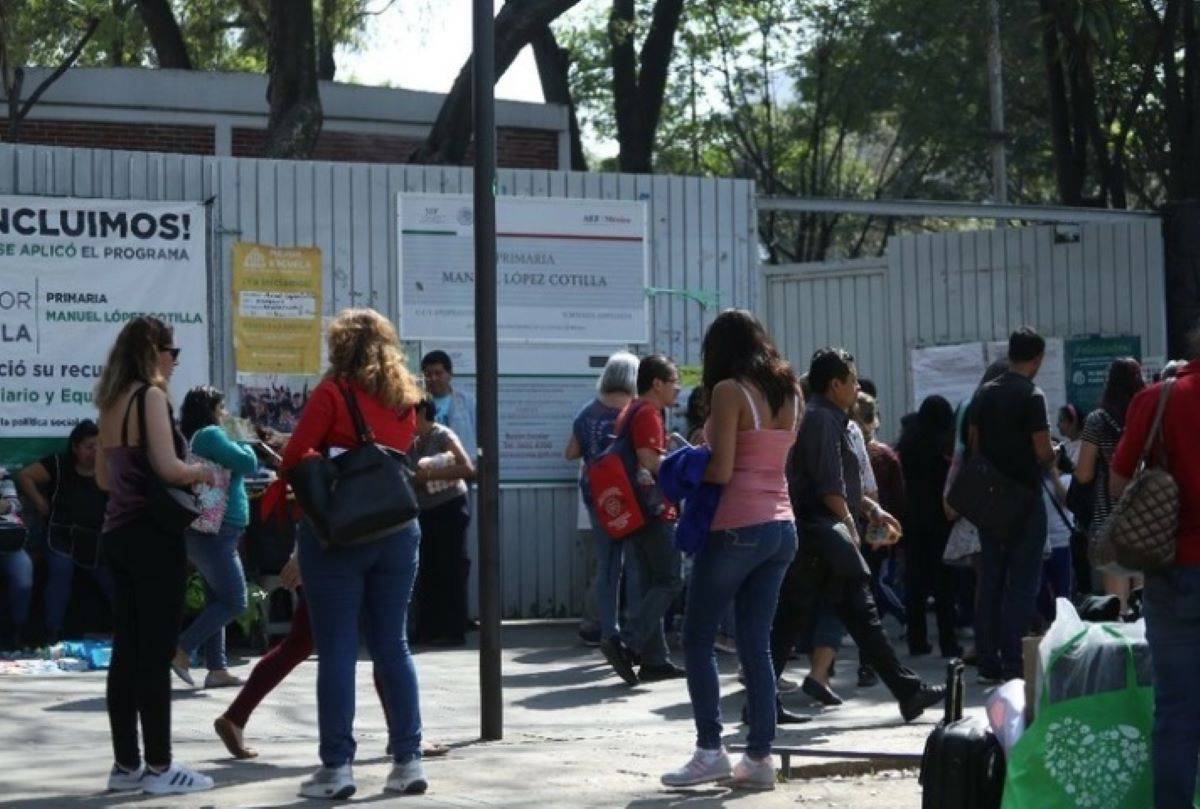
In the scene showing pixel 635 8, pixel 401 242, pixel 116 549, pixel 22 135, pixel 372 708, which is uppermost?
pixel 635 8

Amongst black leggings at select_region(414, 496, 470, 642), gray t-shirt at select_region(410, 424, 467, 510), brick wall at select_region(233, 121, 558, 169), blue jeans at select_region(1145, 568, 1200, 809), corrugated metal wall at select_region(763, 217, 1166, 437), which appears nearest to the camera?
blue jeans at select_region(1145, 568, 1200, 809)

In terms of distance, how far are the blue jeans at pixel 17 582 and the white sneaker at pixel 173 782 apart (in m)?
5.79

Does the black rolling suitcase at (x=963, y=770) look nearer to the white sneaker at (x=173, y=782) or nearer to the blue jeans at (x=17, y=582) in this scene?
the white sneaker at (x=173, y=782)

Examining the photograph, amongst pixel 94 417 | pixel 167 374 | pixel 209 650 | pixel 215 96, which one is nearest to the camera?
pixel 167 374

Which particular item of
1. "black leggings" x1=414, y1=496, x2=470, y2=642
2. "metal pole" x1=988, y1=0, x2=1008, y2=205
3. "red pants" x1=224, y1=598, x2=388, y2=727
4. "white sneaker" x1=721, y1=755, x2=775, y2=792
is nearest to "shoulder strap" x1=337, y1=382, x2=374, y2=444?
"red pants" x1=224, y1=598, x2=388, y2=727

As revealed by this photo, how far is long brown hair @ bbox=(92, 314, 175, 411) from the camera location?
8.59 metres

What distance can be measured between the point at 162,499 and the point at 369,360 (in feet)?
3.06

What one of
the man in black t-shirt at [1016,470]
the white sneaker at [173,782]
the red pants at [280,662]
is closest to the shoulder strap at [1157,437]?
the red pants at [280,662]

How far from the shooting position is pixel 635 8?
34.4m

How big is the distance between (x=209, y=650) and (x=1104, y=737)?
6631 millimetres

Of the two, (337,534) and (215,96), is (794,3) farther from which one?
(337,534)

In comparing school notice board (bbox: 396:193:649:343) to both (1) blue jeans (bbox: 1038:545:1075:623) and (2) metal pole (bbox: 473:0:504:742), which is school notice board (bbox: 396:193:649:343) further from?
(2) metal pole (bbox: 473:0:504:742)

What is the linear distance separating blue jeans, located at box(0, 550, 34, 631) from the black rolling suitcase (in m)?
8.21

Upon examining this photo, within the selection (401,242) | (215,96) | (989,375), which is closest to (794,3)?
(215,96)
